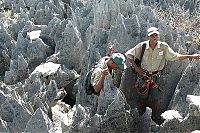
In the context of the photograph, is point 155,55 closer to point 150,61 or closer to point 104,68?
point 150,61

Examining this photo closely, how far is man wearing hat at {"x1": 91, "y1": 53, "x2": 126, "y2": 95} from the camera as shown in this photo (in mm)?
3982

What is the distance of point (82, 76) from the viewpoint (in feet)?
17.4

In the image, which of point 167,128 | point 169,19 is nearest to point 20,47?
point 169,19

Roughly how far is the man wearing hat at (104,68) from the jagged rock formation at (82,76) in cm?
9

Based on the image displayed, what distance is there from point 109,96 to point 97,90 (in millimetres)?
162

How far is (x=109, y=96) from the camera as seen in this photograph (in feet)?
13.1

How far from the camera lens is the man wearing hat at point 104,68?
13.1 feet

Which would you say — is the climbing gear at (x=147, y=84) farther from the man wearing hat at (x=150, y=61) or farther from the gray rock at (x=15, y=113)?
the gray rock at (x=15, y=113)

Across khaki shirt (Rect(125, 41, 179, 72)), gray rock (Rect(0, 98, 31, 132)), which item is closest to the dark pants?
khaki shirt (Rect(125, 41, 179, 72))

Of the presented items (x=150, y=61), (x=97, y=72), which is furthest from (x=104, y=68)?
(x=150, y=61)

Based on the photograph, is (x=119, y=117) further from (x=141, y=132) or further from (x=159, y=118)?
(x=159, y=118)

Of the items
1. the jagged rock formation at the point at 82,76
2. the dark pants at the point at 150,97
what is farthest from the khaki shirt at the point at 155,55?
the jagged rock formation at the point at 82,76

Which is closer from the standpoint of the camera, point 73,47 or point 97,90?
point 97,90

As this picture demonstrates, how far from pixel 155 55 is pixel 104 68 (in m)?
0.58
